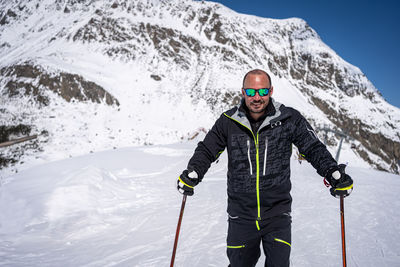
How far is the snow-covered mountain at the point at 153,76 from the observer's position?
60.6ft

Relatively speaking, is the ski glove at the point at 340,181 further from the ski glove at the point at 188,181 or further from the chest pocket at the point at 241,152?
the ski glove at the point at 188,181

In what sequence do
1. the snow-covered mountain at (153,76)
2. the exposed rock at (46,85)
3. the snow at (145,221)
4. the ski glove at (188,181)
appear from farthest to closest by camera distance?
the exposed rock at (46,85) < the snow-covered mountain at (153,76) < the snow at (145,221) < the ski glove at (188,181)

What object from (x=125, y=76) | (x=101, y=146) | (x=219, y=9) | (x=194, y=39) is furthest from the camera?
(x=219, y=9)

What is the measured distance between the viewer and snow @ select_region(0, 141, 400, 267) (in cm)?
353

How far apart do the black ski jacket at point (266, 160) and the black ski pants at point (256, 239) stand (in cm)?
7

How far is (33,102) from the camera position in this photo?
1900cm

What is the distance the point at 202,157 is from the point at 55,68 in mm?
25641

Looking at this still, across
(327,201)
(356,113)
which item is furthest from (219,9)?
(327,201)

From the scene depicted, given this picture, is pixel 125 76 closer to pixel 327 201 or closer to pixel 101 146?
pixel 101 146

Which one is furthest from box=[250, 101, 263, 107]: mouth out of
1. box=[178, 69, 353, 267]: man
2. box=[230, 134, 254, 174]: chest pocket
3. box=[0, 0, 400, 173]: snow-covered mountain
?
box=[0, 0, 400, 173]: snow-covered mountain

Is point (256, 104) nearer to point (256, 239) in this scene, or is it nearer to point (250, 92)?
point (250, 92)

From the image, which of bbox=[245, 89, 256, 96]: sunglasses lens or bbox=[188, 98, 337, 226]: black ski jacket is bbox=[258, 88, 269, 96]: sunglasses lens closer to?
bbox=[245, 89, 256, 96]: sunglasses lens

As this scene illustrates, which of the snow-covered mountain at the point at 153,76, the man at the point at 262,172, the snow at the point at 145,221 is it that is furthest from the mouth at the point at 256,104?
the snow-covered mountain at the point at 153,76

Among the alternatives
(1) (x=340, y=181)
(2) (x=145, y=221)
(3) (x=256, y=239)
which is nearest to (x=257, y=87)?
(1) (x=340, y=181)
